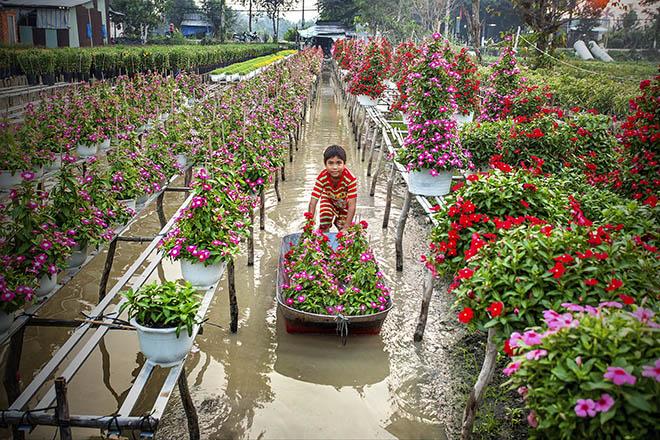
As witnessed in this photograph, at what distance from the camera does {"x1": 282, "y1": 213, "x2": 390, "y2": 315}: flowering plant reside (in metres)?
5.45

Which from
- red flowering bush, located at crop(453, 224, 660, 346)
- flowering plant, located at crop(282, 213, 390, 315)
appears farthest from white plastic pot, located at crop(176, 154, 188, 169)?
red flowering bush, located at crop(453, 224, 660, 346)

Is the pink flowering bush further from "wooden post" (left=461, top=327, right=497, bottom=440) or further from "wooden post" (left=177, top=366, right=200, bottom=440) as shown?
"wooden post" (left=177, top=366, right=200, bottom=440)

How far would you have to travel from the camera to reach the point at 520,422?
4523 millimetres

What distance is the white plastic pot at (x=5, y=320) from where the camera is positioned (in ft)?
12.3

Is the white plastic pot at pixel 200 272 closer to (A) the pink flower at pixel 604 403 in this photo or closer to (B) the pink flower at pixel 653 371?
(A) the pink flower at pixel 604 403

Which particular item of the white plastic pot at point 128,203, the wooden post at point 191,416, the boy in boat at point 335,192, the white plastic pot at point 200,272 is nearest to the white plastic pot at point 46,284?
the white plastic pot at point 200,272

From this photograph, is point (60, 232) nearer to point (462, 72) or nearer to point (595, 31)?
point (462, 72)

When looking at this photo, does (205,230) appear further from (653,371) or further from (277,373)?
(653,371)

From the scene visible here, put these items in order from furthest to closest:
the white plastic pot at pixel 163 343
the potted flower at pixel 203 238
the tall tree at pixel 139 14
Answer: the tall tree at pixel 139 14 < the potted flower at pixel 203 238 < the white plastic pot at pixel 163 343

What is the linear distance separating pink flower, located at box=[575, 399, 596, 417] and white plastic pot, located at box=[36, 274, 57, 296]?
12.7ft

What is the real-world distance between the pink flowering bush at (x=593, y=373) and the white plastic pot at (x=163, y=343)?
2157mm

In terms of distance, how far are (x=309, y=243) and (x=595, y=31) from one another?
16.6 m

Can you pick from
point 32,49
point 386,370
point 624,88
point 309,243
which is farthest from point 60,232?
point 32,49

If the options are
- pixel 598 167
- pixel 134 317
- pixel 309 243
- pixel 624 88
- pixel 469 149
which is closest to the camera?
pixel 134 317
